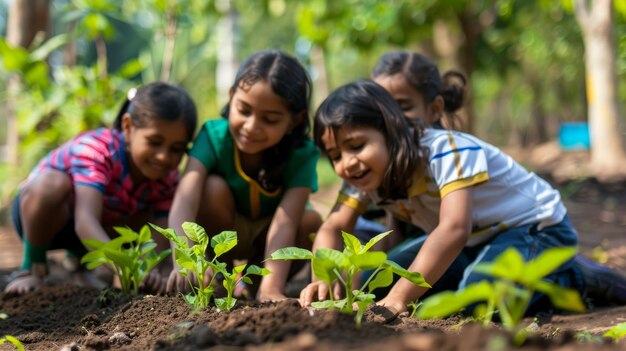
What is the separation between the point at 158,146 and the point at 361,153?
938 millimetres

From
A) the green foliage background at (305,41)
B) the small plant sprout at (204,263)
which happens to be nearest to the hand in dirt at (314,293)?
the small plant sprout at (204,263)

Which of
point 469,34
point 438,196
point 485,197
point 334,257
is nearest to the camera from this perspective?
point 334,257

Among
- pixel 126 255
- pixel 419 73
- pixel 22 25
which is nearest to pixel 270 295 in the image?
pixel 126 255

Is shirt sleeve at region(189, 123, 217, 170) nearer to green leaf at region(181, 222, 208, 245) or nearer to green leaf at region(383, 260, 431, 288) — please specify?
green leaf at region(181, 222, 208, 245)

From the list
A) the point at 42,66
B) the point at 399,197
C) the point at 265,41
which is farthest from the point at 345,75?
the point at 399,197

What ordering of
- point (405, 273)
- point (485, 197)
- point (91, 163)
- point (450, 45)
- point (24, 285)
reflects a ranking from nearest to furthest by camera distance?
point (405, 273) → point (485, 197) → point (24, 285) → point (91, 163) → point (450, 45)

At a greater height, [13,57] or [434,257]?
[13,57]

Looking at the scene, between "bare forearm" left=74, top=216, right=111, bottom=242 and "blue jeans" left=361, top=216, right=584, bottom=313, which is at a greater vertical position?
"bare forearm" left=74, top=216, right=111, bottom=242

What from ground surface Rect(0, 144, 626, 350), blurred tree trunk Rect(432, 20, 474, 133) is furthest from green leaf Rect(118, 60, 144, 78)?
blurred tree trunk Rect(432, 20, 474, 133)

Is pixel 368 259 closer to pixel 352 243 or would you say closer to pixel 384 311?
pixel 352 243

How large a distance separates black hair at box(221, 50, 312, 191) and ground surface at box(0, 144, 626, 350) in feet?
2.88

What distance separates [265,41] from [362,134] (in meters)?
25.6

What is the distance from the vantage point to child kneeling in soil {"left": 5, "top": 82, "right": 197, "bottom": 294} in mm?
2932

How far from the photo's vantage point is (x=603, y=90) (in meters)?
7.90
